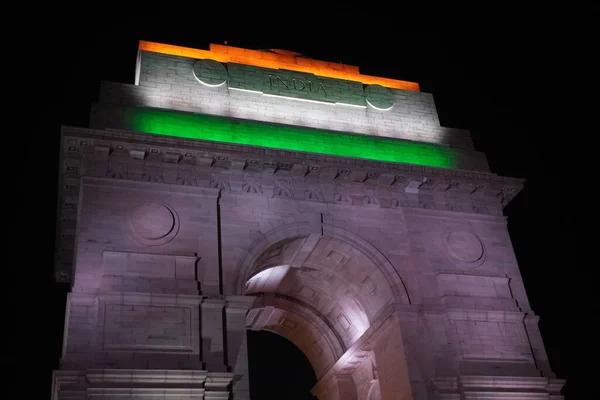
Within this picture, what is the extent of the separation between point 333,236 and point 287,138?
4.31 meters

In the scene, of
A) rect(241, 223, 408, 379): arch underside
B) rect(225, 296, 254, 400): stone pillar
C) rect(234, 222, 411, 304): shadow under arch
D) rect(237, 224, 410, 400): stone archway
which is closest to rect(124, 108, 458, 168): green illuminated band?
rect(234, 222, 411, 304): shadow under arch

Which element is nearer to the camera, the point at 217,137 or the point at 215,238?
the point at 215,238

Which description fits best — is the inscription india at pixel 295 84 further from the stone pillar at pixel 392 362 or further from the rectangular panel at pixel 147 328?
the rectangular panel at pixel 147 328

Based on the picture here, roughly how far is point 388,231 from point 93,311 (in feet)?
32.6

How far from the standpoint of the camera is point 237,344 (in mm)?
18547

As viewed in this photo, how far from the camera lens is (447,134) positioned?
26797 millimetres

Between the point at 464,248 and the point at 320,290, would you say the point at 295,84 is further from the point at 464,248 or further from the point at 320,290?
the point at 464,248

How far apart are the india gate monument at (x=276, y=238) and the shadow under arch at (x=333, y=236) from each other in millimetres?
66

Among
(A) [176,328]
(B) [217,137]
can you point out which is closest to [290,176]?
(B) [217,137]

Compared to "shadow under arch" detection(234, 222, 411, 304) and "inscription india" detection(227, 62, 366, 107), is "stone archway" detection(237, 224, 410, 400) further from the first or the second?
"inscription india" detection(227, 62, 366, 107)

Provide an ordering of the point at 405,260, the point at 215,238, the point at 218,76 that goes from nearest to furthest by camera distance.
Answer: the point at 215,238
the point at 405,260
the point at 218,76

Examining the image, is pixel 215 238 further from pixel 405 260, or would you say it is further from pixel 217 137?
pixel 405 260

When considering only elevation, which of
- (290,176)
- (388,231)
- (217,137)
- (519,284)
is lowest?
(519,284)

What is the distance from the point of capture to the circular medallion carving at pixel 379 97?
26.5 meters
